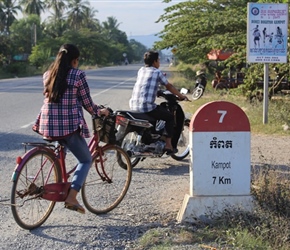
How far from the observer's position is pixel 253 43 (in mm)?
12266

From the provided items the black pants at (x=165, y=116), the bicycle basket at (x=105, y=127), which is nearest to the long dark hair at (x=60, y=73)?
the bicycle basket at (x=105, y=127)

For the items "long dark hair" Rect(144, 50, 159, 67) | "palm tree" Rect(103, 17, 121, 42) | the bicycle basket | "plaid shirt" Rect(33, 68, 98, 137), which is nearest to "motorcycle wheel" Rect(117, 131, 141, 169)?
"long dark hair" Rect(144, 50, 159, 67)

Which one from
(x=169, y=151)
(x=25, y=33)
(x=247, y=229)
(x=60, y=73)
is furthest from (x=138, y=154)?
(x=25, y=33)

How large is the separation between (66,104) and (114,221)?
139cm

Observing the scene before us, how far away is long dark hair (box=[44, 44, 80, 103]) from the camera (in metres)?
5.26

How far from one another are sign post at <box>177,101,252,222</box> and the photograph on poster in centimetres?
682

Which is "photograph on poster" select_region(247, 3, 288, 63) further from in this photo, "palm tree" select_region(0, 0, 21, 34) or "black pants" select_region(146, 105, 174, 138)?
"palm tree" select_region(0, 0, 21, 34)

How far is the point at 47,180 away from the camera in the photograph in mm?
5453

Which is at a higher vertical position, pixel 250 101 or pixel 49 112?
pixel 49 112

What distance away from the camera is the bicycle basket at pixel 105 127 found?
5883 millimetres

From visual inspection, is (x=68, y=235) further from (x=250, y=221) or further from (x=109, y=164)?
(x=250, y=221)

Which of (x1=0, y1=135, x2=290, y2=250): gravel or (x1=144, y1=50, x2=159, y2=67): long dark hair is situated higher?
(x1=144, y1=50, x2=159, y2=67): long dark hair

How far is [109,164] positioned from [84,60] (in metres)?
90.2

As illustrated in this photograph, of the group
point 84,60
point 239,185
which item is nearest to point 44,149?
point 239,185
